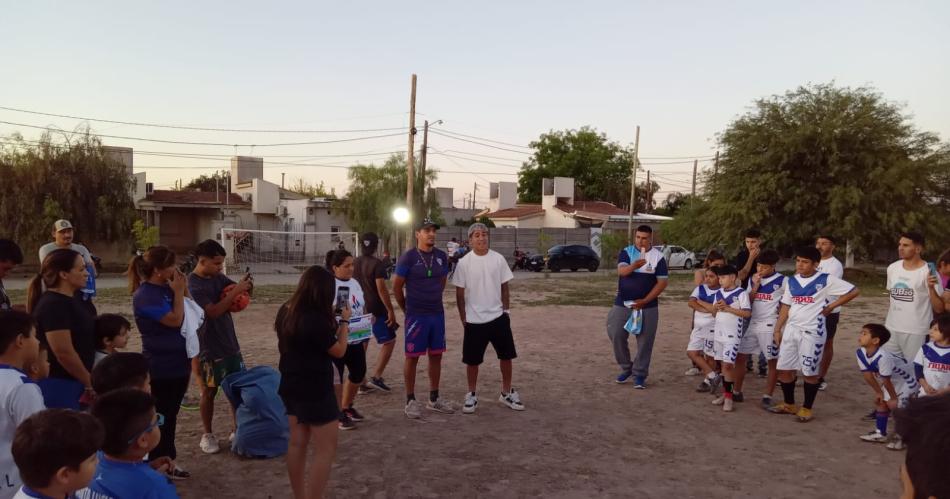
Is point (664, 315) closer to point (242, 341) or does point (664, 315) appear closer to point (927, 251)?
point (242, 341)

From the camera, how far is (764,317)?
6477mm

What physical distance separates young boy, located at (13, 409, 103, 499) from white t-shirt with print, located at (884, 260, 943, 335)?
611 cm

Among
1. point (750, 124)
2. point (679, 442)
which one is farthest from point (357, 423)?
point (750, 124)

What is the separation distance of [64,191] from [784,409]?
28.5 meters

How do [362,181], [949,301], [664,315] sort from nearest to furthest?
[949,301] → [664,315] → [362,181]

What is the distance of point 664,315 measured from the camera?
14.1 metres

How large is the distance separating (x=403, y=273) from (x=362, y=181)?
103 feet

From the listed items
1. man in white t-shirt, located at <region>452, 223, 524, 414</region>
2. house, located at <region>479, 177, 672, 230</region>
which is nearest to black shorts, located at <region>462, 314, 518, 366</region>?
man in white t-shirt, located at <region>452, 223, 524, 414</region>

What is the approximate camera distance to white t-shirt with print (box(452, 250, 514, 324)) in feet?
19.8

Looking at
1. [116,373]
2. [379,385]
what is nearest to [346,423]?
[379,385]

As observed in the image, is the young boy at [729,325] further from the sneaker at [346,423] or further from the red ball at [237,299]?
the red ball at [237,299]

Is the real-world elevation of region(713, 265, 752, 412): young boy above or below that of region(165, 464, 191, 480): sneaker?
above

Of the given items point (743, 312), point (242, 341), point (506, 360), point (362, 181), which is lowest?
point (242, 341)

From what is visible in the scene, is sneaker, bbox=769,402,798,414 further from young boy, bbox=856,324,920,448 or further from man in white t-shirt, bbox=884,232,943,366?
man in white t-shirt, bbox=884,232,943,366
